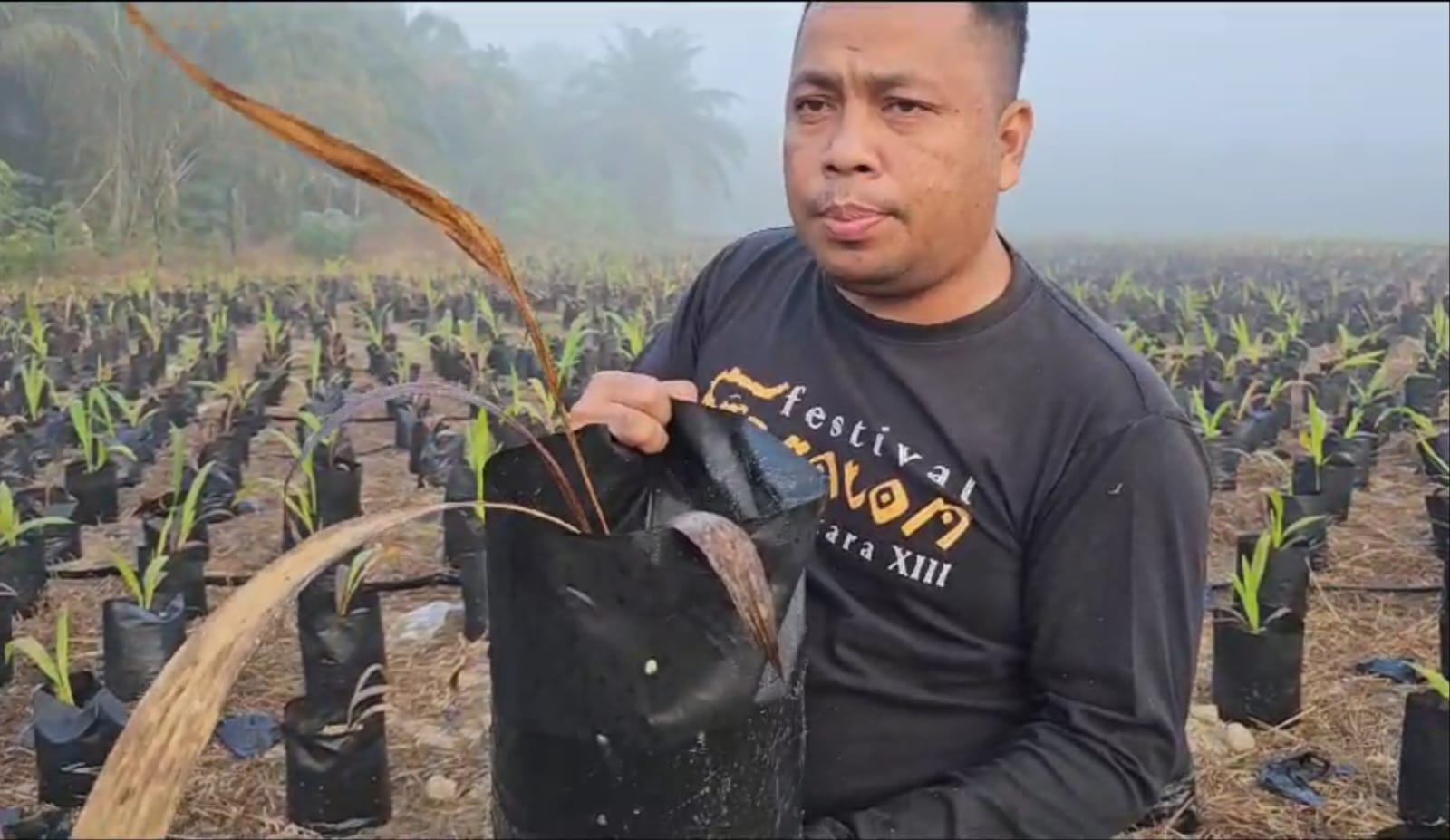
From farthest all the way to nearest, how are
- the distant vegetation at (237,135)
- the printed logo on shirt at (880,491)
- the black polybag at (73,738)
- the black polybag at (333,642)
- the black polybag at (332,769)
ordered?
the black polybag at (333,642) < the black polybag at (332,769) < the black polybag at (73,738) < the distant vegetation at (237,135) < the printed logo on shirt at (880,491)

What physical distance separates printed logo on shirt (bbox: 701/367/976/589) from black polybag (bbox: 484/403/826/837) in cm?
29

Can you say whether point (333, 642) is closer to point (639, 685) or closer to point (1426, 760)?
point (639, 685)

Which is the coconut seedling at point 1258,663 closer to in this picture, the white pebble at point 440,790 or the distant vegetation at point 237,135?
the white pebble at point 440,790

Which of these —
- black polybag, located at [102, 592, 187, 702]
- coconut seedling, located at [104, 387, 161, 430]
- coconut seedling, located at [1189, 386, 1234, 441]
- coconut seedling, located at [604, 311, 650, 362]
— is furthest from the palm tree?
black polybag, located at [102, 592, 187, 702]

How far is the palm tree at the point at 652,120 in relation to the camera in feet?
104

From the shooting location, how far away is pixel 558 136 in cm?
3016

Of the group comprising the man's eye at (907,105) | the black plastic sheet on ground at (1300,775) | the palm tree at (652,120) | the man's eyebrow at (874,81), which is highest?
the palm tree at (652,120)

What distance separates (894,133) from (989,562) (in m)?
0.37

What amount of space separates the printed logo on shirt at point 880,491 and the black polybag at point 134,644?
1.81 metres

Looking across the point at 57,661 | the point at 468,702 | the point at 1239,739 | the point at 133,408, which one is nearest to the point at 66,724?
the point at 57,661

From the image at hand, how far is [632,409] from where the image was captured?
92cm

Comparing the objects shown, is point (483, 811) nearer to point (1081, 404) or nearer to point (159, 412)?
point (1081, 404)

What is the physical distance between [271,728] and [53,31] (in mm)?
1457

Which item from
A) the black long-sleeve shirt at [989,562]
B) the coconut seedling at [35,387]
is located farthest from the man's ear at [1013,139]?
the coconut seedling at [35,387]
